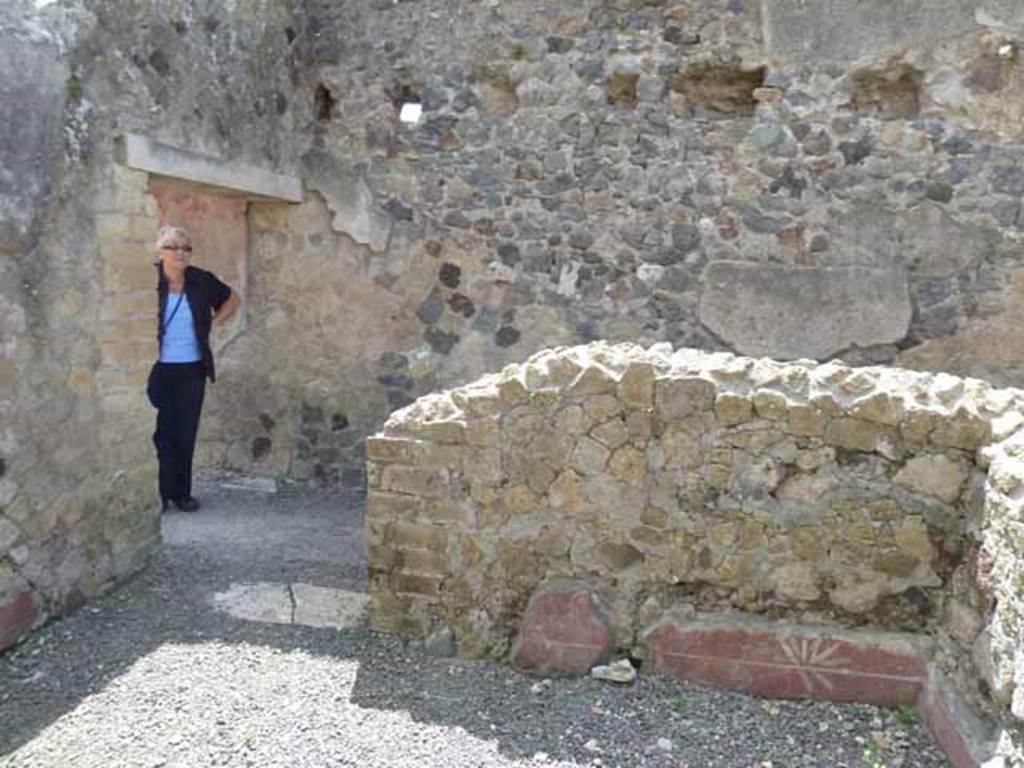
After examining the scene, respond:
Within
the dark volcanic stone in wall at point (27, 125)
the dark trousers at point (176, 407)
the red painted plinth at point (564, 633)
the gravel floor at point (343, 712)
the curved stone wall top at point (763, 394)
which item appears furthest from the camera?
the dark trousers at point (176, 407)

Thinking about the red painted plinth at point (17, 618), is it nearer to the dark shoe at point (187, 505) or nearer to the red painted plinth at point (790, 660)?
the dark shoe at point (187, 505)

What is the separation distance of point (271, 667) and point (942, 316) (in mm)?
3513

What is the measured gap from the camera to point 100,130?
3293 mm

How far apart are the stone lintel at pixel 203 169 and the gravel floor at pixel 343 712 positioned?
177 centimetres

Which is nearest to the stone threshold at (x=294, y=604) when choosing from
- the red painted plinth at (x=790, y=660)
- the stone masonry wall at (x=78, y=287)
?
the stone masonry wall at (x=78, y=287)

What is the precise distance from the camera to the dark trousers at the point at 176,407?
174 inches

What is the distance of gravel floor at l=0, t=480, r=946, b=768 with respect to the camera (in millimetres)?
2383

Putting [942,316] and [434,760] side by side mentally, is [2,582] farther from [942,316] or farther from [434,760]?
[942,316]

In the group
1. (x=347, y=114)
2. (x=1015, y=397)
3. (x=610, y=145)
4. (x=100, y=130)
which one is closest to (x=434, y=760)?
(x=1015, y=397)

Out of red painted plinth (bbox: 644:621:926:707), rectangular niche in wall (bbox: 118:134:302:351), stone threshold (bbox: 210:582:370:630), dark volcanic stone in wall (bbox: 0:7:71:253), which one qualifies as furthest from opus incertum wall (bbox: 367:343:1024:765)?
rectangular niche in wall (bbox: 118:134:302:351)

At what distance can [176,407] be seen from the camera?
448cm

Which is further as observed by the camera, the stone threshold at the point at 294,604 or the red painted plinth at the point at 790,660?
the stone threshold at the point at 294,604

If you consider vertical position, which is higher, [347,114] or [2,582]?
[347,114]

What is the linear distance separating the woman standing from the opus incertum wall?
193 cm
